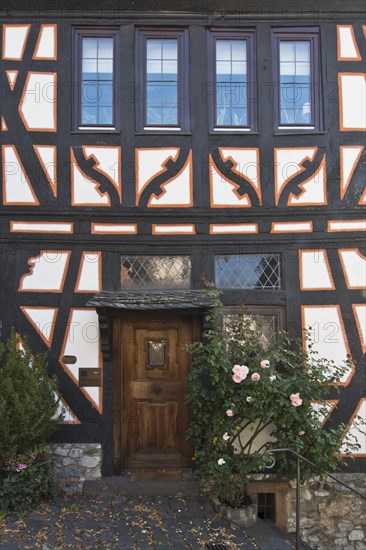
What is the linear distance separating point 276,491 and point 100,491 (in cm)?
210

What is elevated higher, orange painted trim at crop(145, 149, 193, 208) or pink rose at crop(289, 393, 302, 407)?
orange painted trim at crop(145, 149, 193, 208)

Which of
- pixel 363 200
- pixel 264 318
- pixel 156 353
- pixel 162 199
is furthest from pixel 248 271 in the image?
pixel 363 200

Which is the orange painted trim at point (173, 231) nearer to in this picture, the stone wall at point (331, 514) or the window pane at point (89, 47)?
the window pane at point (89, 47)

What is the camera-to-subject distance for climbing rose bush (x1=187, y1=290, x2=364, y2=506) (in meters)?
5.68

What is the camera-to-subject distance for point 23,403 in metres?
5.67

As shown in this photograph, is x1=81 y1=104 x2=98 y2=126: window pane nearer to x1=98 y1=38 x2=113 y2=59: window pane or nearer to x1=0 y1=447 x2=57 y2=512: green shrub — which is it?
x1=98 y1=38 x2=113 y2=59: window pane

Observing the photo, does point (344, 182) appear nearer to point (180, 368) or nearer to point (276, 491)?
point (180, 368)

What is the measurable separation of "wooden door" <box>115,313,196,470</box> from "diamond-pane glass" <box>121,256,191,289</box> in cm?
41

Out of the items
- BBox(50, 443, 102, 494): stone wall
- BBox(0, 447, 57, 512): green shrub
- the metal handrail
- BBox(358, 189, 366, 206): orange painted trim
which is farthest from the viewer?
BBox(358, 189, 366, 206): orange painted trim

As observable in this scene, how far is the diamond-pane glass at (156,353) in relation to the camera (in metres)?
6.66

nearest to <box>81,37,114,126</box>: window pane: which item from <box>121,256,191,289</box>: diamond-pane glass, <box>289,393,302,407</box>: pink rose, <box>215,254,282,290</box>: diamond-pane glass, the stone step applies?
<box>121,256,191,289</box>: diamond-pane glass

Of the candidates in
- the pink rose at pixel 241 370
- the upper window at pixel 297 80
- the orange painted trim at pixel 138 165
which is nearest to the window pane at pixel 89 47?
the orange painted trim at pixel 138 165

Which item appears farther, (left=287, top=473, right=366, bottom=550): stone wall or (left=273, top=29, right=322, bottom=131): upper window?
(left=273, top=29, right=322, bottom=131): upper window

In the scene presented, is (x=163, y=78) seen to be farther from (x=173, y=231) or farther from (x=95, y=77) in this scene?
(x=173, y=231)
